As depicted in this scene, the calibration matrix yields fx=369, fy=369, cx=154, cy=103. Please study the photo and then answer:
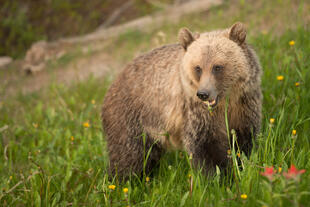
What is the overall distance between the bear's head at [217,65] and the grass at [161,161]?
1.49 ft

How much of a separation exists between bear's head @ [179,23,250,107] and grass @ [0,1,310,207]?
17.8 inches

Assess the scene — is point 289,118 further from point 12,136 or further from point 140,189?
point 12,136

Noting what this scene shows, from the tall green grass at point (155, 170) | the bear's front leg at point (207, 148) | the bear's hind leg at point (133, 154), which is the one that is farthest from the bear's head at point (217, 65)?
the bear's hind leg at point (133, 154)

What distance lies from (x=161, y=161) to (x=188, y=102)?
0.77 meters

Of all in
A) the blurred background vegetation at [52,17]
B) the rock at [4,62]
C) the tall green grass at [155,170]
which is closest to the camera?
the tall green grass at [155,170]

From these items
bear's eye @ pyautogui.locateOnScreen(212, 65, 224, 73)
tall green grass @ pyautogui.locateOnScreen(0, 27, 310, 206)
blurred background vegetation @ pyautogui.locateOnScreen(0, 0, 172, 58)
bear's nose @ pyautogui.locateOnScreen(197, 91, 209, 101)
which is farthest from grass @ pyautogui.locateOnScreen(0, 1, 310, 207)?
blurred background vegetation @ pyautogui.locateOnScreen(0, 0, 172, 58)

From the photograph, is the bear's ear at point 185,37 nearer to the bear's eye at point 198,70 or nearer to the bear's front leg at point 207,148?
the bear's eye at point 198,70

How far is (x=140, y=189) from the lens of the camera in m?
3.34

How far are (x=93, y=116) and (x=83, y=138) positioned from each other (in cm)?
68

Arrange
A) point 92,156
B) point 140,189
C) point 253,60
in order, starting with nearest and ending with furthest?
point 253,60 < point 140,189 < point 92,156

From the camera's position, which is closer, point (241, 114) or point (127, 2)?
point (241, 114)

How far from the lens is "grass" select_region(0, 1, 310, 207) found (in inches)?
99.9

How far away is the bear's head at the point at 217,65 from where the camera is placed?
2867 mm

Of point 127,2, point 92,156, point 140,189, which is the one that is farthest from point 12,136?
point 127,2
